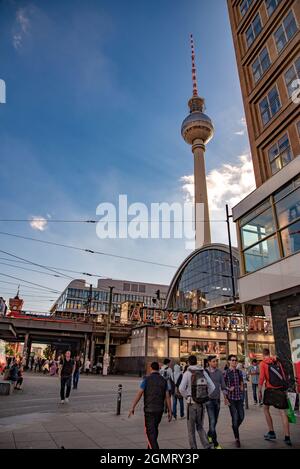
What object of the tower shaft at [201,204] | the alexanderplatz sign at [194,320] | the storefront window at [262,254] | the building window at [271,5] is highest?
the tower shaft at [201,204]

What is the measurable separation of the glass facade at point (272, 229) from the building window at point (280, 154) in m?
3.11

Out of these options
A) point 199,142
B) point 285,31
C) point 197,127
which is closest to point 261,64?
point 285,31

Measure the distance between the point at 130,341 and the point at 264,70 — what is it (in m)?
36.6

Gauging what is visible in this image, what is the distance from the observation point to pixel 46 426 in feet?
26.7

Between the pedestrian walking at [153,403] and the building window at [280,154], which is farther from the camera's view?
the building window at [280,154]

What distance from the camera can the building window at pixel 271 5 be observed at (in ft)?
57.3

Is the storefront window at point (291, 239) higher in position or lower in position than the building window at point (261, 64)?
lower

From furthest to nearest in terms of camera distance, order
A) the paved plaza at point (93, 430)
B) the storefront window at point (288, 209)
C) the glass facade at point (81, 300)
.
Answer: the glass facade at point (81, 300) → the storefront window at point (288, 209) → the paved plaza at point (93, 430)

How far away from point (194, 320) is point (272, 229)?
2848 centimetres

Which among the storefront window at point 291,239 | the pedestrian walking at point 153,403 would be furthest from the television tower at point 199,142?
the pedestrian walking at point 153,403

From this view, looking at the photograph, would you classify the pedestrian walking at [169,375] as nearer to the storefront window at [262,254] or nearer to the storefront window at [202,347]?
the storefront window at [262,254]

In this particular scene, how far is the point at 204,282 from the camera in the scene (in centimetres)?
6519

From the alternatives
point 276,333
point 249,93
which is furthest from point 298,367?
point 249,93

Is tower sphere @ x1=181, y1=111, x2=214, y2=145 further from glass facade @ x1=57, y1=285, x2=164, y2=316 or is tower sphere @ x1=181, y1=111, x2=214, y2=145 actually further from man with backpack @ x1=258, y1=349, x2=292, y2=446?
man with backpack @ x1=258, y1=349, x2=292, y2=446
